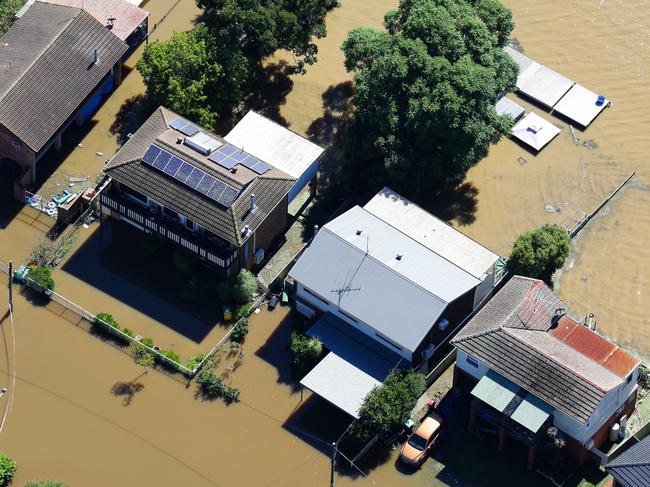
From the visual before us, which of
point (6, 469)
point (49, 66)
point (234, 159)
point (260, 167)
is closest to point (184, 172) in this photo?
point (234, 159)

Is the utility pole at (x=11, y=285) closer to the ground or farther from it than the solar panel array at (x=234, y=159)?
closer to the ground

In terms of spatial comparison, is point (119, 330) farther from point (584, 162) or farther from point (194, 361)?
point (584, 162)

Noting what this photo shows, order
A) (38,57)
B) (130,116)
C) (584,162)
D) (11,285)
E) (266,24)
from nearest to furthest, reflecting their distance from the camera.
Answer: (11,285)
(38,57)
(266,24)
(584,162)
(130,116)

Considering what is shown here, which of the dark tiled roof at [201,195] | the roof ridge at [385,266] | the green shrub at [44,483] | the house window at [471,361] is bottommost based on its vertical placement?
the green shrub at [44,483]

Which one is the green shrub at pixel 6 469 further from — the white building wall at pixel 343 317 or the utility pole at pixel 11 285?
the white building wall at pixel 343 317

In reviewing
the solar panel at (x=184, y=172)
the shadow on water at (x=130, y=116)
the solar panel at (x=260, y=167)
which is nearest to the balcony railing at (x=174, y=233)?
the solar panel at (x=184, y=172)

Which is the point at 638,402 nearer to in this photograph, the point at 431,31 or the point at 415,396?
the point at 415,396
